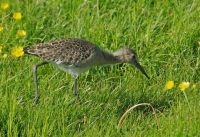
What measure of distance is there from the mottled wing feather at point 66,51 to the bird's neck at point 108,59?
0.21m

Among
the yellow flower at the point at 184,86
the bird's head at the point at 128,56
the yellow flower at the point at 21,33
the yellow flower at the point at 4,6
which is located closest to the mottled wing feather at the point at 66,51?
the bird's head at the point at 128,56

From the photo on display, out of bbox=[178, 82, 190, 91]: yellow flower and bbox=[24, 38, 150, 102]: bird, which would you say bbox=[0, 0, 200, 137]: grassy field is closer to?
bbox=[178, 82, 190, 91]: yellow flower

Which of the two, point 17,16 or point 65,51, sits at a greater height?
point 17,16

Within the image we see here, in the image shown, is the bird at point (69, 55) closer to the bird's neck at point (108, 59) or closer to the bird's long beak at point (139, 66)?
the bird's neck at point (108, 59)

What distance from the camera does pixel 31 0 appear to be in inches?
326

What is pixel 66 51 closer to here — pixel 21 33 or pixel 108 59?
pixel 108 59

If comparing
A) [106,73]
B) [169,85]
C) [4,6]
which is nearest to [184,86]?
[169,85]

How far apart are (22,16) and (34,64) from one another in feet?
3.63

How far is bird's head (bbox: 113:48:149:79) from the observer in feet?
23.2

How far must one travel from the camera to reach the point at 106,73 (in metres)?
7.38

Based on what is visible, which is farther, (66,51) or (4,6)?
(4,6)

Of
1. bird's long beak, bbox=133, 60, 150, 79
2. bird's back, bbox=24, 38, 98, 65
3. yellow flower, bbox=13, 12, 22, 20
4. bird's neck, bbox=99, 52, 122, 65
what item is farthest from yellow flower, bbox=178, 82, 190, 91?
yellow flower, bbox=13, 12, 22, 20

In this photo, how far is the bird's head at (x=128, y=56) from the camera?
7070mm

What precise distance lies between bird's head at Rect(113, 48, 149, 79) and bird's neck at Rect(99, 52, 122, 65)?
0.09 ft
